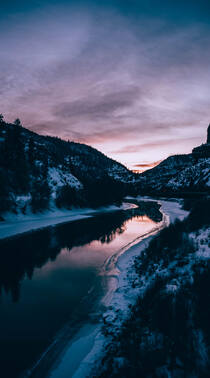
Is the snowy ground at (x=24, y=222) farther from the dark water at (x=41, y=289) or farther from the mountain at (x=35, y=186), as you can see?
the dark water at (x=41, y=289)

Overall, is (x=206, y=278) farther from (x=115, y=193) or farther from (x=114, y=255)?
(x=115, y=193)

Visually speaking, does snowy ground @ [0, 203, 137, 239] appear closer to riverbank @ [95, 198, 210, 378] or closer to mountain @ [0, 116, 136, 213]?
mountain @ [0, 116, 136, 213]

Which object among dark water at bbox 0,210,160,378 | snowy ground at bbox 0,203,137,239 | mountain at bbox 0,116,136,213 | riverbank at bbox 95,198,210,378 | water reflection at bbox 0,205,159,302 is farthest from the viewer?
mountain at bbox 0,116,136,213

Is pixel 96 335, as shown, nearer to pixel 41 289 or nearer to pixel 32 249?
pixel 41 289

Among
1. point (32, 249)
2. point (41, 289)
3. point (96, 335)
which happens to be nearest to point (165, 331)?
point (96, 335)

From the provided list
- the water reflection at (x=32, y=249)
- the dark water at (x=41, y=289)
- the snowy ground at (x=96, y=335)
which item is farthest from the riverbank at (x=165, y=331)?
the water reflection at (x=32, y=249)

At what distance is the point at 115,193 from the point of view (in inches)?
2800

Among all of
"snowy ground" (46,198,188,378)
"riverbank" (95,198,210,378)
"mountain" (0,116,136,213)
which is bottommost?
"snowy ground" (46,198,188,378)

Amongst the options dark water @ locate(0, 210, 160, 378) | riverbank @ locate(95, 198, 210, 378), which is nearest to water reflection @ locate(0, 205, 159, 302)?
dark water @ locate(0, 210, 160, 378)

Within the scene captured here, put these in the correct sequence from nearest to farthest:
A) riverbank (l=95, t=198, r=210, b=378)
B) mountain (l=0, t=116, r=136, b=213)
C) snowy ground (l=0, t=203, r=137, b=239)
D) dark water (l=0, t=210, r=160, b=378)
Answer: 1. riverbank (l=95, t=198, r=210, b=378)
2. dark water (l=0, t=210, r=160, b=378)
3. snowy ground (l=0, t=203, r=137, b=239)
4. mountain (l=0, t=116, r=136, b=213)

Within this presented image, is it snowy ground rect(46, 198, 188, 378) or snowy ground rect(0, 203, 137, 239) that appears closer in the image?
snowy ground rect(46, 198, 188, 378)

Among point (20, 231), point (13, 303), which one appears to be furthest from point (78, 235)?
point (13, 303)

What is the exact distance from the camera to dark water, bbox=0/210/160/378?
7840 mm

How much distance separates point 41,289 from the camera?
1265cm
